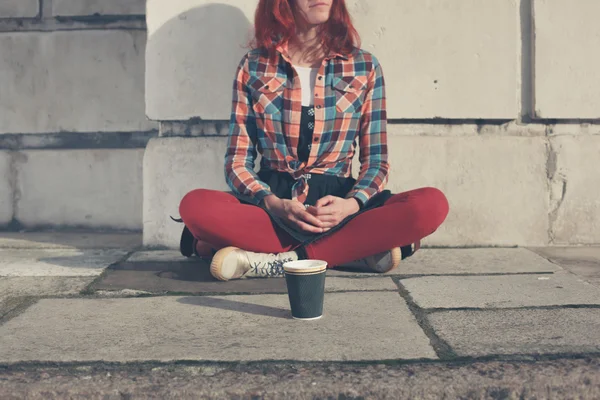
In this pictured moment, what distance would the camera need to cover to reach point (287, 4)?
282 centimetres

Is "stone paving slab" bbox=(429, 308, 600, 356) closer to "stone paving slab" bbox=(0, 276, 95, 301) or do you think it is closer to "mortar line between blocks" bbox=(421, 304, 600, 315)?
"mortar line between blocks" bbox=(421, 304, 600, 315)

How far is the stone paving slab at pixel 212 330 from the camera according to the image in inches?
65.9

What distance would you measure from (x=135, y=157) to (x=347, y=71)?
1631 millimetres

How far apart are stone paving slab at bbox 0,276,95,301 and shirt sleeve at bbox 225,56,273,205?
0.70 m

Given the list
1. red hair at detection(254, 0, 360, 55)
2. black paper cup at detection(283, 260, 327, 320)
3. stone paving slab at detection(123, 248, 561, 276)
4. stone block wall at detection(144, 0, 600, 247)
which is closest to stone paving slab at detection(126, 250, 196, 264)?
stone paving slab at detection(123, 248, 561, 276)

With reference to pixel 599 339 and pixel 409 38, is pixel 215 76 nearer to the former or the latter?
pixel 409 38

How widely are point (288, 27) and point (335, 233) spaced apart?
0.90 metres

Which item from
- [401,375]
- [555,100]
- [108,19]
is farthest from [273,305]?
[108,19]

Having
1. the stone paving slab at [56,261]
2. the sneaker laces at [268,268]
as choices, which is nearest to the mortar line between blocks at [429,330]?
the sneaker laces at [268,268]

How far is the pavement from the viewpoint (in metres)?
1.46

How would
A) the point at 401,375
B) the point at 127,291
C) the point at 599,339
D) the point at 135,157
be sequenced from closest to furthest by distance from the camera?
the point at 401,375, the point at 599,339, the point at 127,291, the point at 135,157

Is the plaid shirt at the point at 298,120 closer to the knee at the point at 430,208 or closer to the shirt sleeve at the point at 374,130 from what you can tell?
the shirt sleeve at the point at 374,130

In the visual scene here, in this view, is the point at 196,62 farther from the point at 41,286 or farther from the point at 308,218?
the point at 41,286

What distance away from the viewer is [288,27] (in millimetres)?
2820
